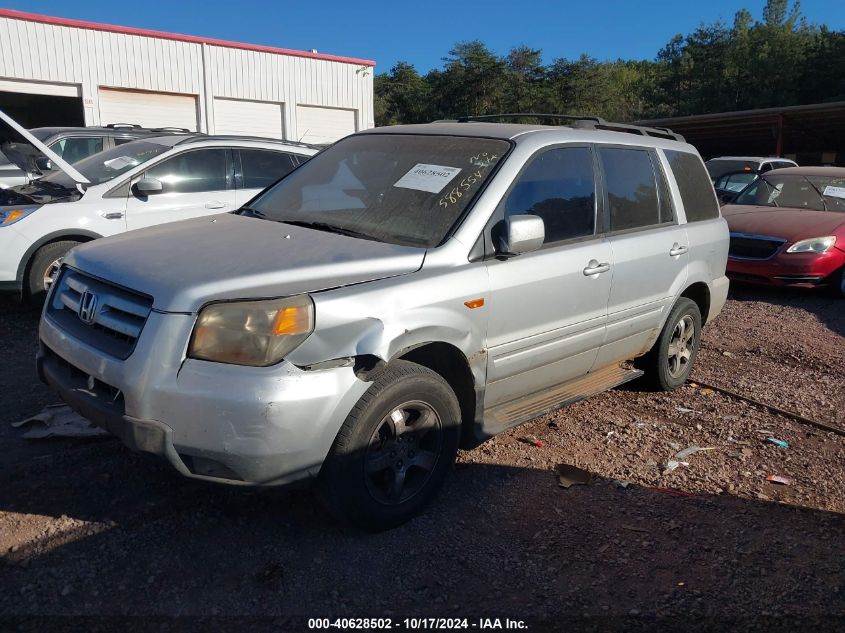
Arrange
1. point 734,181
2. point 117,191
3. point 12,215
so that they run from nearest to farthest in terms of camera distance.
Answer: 1. point 12,215
2. point 117,191
3. point 734,181

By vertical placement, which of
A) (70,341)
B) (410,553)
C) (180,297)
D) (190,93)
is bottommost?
(410,553)

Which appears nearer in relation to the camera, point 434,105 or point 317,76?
point 317,76

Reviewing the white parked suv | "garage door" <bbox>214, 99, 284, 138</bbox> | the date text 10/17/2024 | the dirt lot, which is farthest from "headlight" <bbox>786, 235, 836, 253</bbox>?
"garage door" <bbox>214, 99, 284, 138</bbox>

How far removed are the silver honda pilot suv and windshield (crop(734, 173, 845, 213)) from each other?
19.9 feet

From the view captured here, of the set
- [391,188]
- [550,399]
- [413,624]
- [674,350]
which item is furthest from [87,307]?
[674,350]

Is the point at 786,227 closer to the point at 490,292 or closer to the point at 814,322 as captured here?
the point at 814,322

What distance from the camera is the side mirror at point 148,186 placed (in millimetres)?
6590

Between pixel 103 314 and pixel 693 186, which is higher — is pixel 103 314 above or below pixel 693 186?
below

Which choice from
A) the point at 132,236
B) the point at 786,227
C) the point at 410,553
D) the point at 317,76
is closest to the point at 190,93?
the point at 317,76

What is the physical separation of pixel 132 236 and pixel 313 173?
1203 millimetres

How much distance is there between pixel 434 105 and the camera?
50.9 m

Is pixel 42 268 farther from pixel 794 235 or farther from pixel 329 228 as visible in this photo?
pixel 794 235

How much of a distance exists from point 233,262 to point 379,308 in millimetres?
658

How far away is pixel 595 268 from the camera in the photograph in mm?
4117
